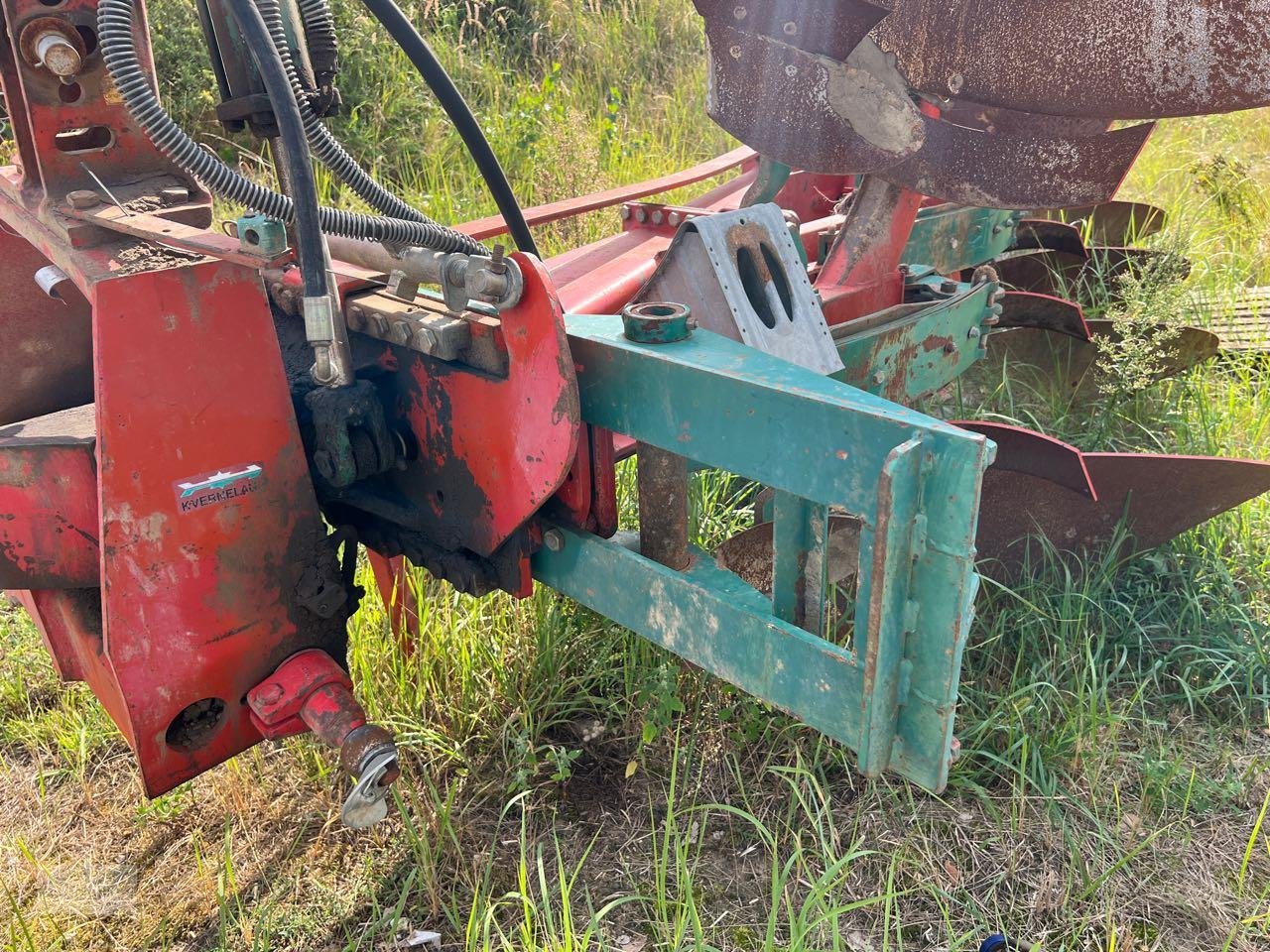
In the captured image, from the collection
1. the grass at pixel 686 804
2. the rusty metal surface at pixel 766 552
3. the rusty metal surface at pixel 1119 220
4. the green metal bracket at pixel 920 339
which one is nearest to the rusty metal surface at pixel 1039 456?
the green metal bracket at pixel 920 339

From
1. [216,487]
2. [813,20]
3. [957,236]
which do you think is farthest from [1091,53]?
[216,487]

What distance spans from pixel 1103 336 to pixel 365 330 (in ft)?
7.73

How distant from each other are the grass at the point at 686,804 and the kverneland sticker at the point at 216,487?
2.12 feet

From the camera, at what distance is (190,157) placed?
4.55 ft

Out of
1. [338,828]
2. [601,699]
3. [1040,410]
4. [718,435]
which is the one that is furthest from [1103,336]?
[338,828]

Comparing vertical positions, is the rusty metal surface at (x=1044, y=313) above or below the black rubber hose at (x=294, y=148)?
below

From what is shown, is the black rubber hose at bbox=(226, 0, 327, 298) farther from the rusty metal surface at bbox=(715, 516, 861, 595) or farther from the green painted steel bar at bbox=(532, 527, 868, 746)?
the rusty metal surface at bbox=(715, 516, 861, 595)

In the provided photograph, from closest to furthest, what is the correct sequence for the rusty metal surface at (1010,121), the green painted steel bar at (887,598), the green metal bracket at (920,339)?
1. the green painted steel bar at (887,598)
2. the green metal bracket at (920,339)
3. the rusty metal surface at (1010,121)

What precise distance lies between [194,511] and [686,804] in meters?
1.08

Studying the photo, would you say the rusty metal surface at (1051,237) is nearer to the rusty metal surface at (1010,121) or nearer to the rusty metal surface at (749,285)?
the rusty metal surface at (1010,121)

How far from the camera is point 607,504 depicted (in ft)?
5.35

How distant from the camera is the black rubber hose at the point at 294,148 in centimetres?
131

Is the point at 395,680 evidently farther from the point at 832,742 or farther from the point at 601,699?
the point at 832,742

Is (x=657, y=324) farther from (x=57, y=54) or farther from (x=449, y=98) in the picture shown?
(x=57, y=54)
